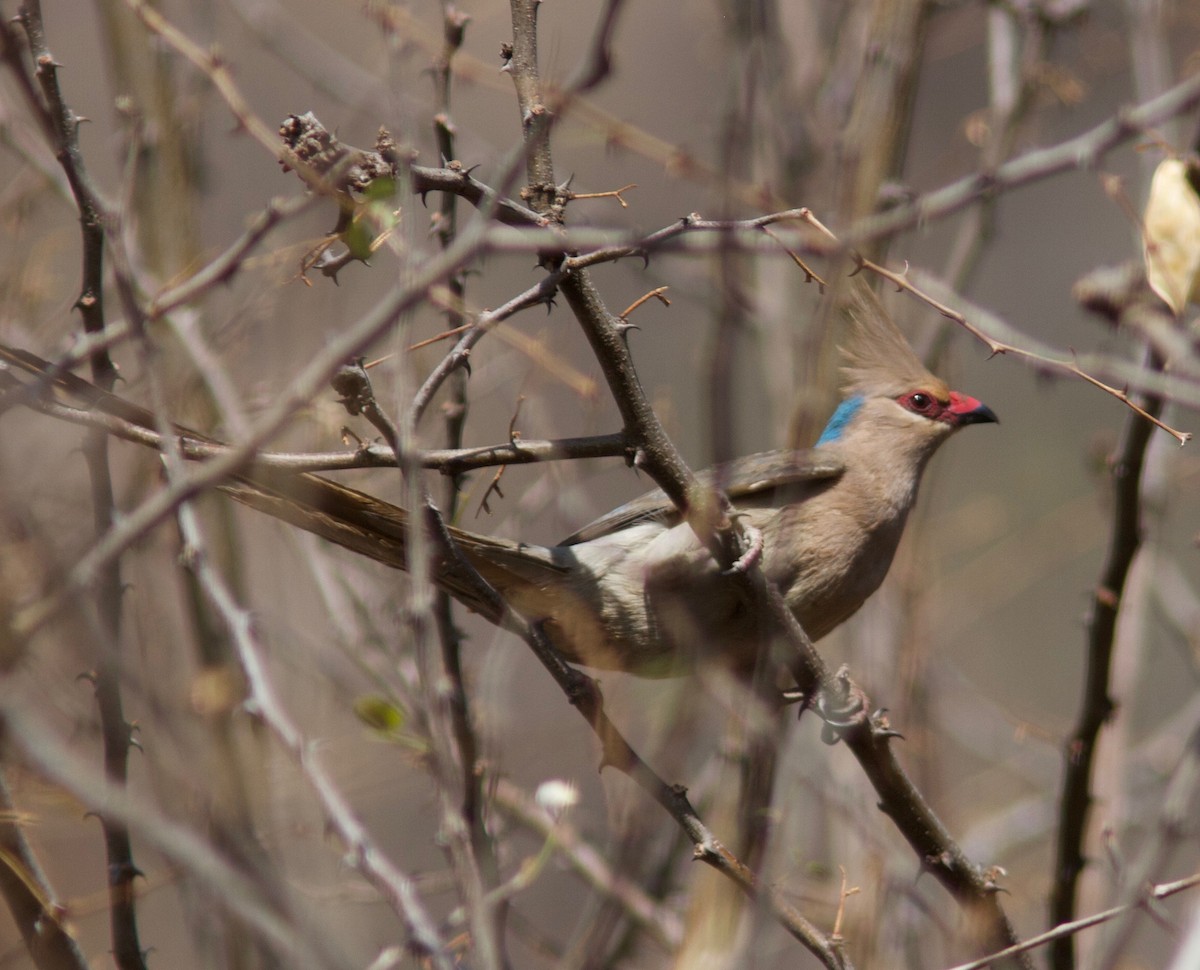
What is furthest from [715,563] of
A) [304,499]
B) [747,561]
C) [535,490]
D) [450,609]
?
[304,499]

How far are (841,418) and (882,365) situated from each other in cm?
29

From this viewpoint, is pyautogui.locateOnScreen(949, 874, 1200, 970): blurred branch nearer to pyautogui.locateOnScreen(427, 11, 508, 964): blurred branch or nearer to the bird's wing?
pyautogui.locateOnScreen(427, 11, 508, 964): blurred branch

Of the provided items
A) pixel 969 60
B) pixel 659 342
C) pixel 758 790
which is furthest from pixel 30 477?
pixel 969 60

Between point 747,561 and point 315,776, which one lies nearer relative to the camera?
point 315,776

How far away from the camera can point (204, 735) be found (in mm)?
2691

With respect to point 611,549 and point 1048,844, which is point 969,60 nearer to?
point 1048,844

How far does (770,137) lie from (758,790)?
9.90 ft

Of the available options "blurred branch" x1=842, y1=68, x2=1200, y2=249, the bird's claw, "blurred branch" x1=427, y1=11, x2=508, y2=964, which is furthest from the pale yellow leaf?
"blurred branch" x1=427, y1=11, x2=508, y2=964

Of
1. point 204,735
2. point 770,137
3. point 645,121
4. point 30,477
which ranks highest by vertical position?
point 645,121

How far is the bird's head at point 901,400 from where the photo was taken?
183 inches

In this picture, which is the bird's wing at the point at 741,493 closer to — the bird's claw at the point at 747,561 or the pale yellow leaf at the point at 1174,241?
the bird's claw at the point at 747,561

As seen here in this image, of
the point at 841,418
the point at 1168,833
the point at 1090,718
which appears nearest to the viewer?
the point at 1168,833

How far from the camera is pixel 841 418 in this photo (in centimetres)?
489

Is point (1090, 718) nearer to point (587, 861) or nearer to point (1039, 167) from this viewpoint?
point (587, 861)
